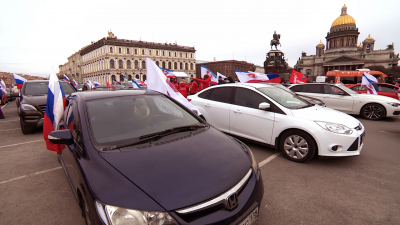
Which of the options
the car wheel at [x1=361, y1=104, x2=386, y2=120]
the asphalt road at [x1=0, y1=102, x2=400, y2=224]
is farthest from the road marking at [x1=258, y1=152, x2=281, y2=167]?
the car wheel at [x1=361, y1=104, x2=386, y2=120]

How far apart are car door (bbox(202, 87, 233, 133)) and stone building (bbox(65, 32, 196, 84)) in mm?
72196

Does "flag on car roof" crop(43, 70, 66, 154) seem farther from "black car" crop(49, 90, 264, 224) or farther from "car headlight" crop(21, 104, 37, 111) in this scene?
"car headlight" crop(21, 104, 37, 111)

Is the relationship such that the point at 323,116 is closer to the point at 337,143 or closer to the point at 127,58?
the point at 337,143

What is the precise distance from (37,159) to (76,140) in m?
3.14

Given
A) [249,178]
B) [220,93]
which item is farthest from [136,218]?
[220,93]

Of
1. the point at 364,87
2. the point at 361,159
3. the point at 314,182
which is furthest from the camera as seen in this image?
the point at 364,87

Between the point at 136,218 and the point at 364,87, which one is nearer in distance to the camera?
the point at 136,218

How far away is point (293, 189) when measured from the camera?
10.2 ft

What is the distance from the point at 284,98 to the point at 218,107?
1574mm

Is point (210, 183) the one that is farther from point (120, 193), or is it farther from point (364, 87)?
point (364, 87)

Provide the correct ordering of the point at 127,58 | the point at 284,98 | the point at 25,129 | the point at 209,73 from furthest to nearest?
the point at 127,58
the point at 209,73
the point at 25,129
the point at 284,98

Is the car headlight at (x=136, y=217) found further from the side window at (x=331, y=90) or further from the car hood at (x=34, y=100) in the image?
the side window at (x=331, y=90)

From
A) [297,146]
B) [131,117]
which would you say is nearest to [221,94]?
[297,146]

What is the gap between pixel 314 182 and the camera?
3.29 metres
